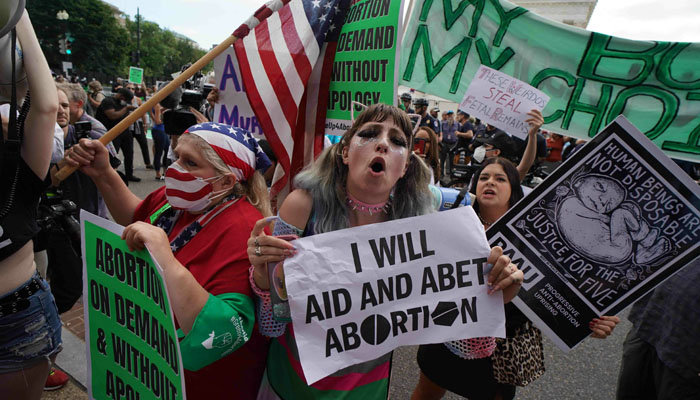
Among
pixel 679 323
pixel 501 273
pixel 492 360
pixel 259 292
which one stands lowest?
pixel 492 360

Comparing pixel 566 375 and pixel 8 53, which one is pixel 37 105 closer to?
pixel 8 53

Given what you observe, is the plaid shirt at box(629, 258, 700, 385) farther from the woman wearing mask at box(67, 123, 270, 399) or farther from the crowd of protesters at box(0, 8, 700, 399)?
the woman wearing mask at box(67, 123, 270, 399)

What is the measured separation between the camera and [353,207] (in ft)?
5.09

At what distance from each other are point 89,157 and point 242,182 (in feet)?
2.39

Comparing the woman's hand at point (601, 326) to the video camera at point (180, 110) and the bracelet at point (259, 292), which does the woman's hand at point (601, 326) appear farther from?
the video camera at point (180, 110)

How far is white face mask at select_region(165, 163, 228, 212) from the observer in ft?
5.27

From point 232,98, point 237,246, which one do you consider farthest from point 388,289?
point 232,98

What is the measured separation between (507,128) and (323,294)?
2458 millimetres

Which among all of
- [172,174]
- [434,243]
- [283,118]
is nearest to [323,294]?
[434,243]

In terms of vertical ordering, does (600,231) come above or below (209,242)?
above

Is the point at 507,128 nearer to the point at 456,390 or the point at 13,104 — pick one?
the point at 456,390

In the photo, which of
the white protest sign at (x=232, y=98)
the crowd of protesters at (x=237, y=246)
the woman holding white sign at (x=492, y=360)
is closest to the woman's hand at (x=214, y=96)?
the white protest sign at (x=232, y=98)

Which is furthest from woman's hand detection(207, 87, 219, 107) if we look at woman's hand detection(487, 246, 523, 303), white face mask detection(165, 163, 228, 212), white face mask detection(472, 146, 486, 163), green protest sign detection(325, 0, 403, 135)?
white face mask detection(472, 146, 486, 163)

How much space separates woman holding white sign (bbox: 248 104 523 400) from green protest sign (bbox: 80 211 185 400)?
0.33 meters
